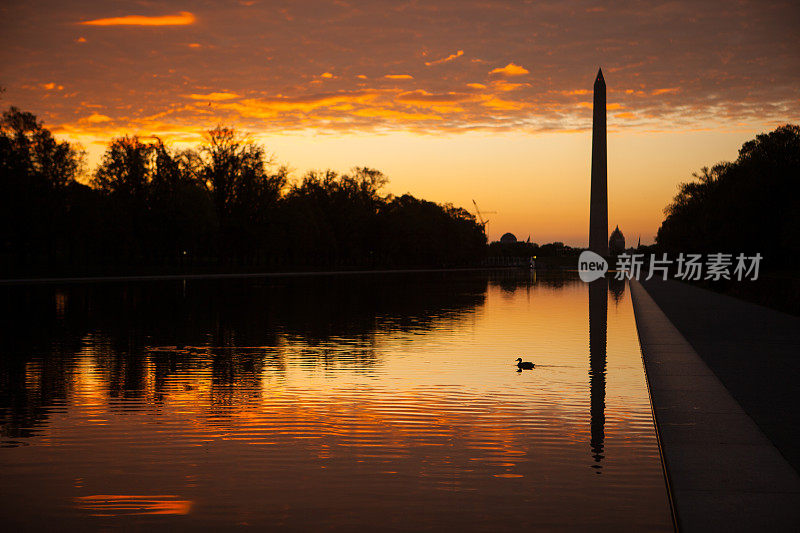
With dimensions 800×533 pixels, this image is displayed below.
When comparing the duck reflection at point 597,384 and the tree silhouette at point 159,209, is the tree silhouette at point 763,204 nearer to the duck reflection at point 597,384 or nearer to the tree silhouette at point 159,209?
the duck reflection at point 597,384

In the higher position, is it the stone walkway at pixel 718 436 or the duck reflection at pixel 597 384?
the stone walkway at pixel 718 436

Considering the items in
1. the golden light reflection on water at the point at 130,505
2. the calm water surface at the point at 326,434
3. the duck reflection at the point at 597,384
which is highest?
the duck reflection at the point at 597,384

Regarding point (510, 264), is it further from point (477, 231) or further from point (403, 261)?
point (403, 261)

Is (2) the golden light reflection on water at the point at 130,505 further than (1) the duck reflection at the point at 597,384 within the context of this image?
No

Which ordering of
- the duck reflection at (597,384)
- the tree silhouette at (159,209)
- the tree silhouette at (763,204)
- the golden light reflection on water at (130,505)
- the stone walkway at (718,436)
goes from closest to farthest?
the stone walkway at (718,436) → the golden light reflection on water at (130,505) → the duck reflection at (597,384) → the tree silhouette at (763,204) → the tree silhouette at (159,209)

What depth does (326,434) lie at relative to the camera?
30.5 feet

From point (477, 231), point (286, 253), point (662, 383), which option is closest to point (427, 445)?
point (662, 383)

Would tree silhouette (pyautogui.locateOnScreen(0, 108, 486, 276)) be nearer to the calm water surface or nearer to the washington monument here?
the washington monument

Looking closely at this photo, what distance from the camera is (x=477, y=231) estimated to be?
582 ft

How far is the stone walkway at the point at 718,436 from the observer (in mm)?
6227

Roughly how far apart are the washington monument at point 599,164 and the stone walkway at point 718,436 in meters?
51.9

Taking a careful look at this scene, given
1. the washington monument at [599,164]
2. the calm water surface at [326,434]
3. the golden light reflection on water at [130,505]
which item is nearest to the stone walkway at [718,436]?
the calm water surface at [326,434]

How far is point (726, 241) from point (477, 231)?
12499 cm

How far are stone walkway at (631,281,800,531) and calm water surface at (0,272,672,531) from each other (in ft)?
0.90
